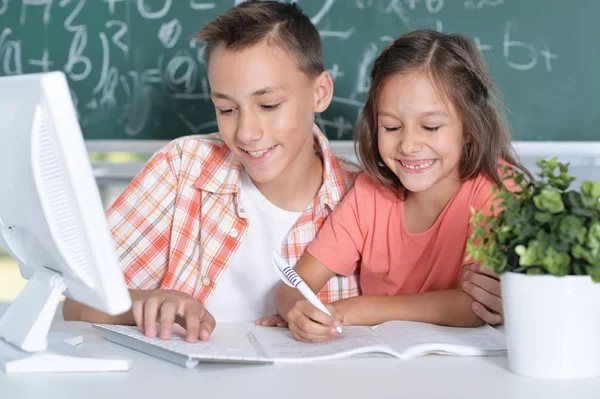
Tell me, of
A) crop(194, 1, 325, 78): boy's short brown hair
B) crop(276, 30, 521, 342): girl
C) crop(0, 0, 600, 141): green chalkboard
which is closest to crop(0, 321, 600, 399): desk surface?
crop(276, 30, 521, 342): girl

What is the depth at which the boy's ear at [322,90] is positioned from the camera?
5.63 feet

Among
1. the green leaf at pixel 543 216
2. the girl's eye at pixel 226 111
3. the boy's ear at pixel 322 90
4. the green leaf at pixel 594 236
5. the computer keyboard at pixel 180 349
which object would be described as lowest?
the computer keyboard at pixel 180 349

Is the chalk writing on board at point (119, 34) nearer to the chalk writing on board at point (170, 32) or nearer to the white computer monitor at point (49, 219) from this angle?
the chalk writing on board at point (170, 32)

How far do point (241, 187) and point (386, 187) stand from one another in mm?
355

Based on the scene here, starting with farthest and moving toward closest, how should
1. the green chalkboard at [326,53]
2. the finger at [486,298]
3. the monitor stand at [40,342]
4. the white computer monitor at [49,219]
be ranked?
1. the green chalkboard at [326,53]
2. the finger at [486,298]
3. the monitor stand at [40,342]
4. the white computer monitor at [49,219]

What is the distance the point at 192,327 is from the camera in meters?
1.21

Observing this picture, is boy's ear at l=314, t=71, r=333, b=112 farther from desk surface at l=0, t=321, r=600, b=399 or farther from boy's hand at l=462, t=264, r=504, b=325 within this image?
desk surface at l=0, t=321, r=600, b=399

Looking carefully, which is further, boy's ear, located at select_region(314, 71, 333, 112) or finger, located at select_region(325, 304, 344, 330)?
boy's ear, located at select_region(314, 71, 333, 112)

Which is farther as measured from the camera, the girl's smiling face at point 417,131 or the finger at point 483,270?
the girl's smiling face at point 417,131

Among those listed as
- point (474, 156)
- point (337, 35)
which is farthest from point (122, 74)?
point (474, 156)

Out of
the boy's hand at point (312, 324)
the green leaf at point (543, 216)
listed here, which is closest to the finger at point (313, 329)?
the boy's hand at point (312, 324)

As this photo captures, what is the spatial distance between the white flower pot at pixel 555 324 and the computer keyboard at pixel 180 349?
0.34 metres

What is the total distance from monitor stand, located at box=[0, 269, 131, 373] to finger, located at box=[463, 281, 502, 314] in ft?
2.01

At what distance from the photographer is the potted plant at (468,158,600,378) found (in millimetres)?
944
